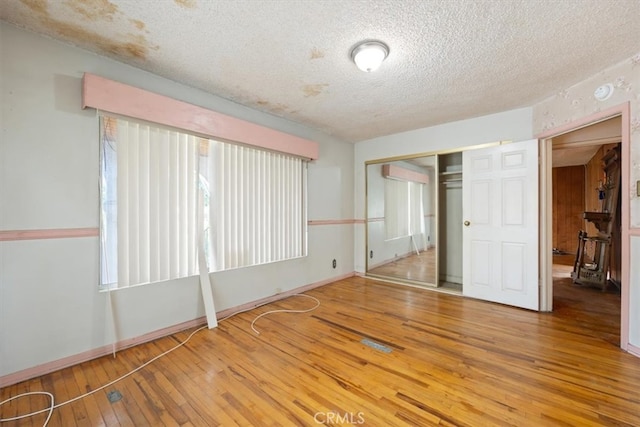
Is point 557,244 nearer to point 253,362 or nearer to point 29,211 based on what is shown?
point 253,362

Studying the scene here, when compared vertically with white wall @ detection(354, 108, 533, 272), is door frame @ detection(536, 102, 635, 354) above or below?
below

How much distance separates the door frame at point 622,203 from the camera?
6.88 ft

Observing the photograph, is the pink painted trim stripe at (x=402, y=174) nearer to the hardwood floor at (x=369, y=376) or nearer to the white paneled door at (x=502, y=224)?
the white paneled door at (x=502, y=224)

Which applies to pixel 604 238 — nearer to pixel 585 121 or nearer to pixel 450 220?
pixel 450 220

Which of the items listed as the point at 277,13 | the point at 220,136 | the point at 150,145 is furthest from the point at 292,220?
the point at 277,13

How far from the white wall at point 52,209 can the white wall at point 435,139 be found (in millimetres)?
3048

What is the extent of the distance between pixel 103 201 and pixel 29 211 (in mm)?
399

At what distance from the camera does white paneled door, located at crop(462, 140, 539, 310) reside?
2.92 metres

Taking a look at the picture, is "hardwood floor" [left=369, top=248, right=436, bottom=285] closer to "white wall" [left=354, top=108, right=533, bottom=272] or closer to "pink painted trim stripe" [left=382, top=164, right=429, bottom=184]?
"white wall" [left=354, top=108, right=533, bottom=272]

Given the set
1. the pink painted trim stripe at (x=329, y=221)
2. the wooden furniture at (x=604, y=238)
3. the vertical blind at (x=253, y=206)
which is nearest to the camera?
the vertical blind at (x=253, y=206)

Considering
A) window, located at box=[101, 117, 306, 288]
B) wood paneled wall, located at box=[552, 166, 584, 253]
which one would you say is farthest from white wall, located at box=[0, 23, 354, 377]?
wood paneled wall, located at box=[552, 166, 584, 253]

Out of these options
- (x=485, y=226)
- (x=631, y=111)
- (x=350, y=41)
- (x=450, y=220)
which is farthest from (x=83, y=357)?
(x=631, y=111)

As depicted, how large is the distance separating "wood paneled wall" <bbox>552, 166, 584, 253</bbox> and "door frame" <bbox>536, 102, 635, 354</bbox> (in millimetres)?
5474

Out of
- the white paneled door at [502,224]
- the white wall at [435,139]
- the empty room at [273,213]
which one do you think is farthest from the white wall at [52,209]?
the white paneled door at [502,224]
